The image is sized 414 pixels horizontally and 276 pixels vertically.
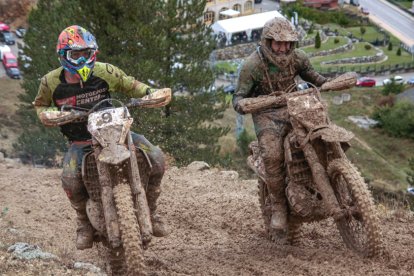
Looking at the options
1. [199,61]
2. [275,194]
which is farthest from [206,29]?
[275,194]

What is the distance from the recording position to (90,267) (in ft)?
26.3

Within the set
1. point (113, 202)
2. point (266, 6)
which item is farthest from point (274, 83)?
point (266, 6)

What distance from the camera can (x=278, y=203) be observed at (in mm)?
9164

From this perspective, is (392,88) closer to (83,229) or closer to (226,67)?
(226,67)

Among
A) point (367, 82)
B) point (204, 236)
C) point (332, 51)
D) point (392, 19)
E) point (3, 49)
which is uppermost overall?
point (204, 236)

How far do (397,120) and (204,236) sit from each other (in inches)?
1384

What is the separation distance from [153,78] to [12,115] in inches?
681

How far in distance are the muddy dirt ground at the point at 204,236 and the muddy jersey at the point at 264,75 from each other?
7.37 feet

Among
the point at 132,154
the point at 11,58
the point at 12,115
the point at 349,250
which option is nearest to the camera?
the point at 132,154

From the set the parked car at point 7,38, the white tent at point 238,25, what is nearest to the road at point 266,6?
the white tent at point 238,25

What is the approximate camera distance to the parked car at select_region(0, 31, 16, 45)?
5284 centimetres

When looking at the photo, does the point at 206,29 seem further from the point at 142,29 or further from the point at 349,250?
the point at 349,250

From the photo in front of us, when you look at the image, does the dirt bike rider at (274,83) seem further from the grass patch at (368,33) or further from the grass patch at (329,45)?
the grass patch at (368,33)

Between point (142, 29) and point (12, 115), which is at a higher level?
point (142, 29)
